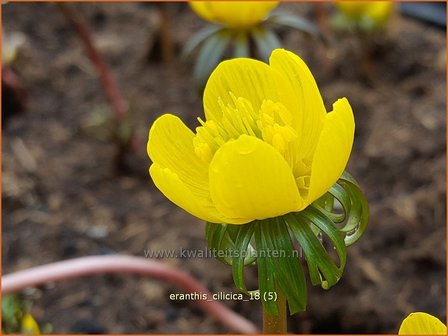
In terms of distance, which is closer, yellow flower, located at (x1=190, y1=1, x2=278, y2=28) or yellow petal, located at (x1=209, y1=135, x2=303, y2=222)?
yellow petal, located at (x1=209, y1=135, x2=303, y2=222)

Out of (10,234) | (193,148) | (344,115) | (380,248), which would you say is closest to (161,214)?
(10,234)

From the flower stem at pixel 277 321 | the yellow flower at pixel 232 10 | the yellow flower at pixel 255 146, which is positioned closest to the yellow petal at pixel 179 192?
the yellow flower at pixel 255 146

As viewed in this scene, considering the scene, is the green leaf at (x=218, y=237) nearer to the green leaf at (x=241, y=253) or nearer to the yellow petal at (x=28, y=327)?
the green leaf at (x=241, y=253)

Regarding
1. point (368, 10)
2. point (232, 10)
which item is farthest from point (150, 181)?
point (368, 10)

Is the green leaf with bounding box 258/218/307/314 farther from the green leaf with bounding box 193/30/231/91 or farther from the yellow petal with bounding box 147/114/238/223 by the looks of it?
the green leaf with bounding box 193/30/231/91

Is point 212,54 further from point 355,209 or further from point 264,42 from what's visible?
point 355,209

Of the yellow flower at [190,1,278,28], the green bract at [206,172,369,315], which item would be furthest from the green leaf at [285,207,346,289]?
the yellow flower at [190,1,278,28]

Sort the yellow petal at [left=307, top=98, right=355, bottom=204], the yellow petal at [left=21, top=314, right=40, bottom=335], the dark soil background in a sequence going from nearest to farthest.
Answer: the yellow petal at [left=307, top=98, right=355, bottom=204], the yellow petal at [left=21, top=314, right=40, bottom=335], the dark soil background

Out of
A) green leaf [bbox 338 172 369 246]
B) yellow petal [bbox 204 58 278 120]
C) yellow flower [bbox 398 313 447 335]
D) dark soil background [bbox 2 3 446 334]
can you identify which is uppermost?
yellow petal [bbox 204 58 278 120]

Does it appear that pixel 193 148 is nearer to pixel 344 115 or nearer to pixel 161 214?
pixel 344 115
